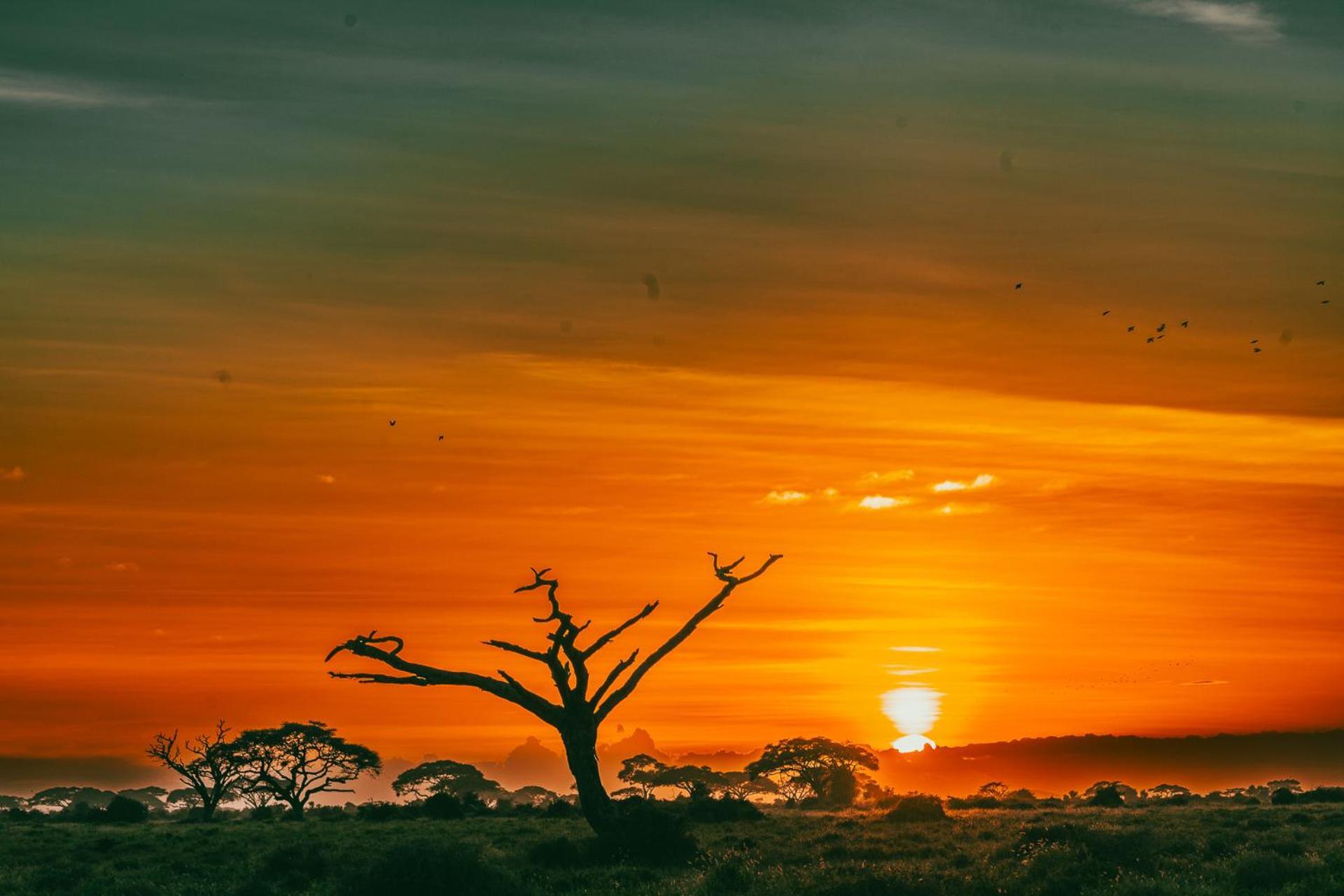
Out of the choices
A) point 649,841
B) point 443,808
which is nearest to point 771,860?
point 649,841

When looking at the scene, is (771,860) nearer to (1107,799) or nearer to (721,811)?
(721,811)

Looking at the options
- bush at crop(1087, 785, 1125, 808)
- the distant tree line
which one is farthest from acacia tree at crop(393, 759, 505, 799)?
bush at crop(1087, 785, 1125, 808)

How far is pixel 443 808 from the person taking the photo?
70.2 metres

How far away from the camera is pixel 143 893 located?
97.1ft

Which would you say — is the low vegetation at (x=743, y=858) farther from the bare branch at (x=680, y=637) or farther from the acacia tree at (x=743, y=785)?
the acacia tree at (x=743, y=785)

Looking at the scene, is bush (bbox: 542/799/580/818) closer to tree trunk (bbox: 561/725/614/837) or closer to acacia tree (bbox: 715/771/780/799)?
tree trunk (bbox: 561/725/614/837)

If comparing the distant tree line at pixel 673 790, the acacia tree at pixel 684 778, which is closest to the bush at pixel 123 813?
the distant tree line at pixel 673 790

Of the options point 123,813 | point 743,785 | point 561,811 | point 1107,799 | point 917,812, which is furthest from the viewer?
point 743,785

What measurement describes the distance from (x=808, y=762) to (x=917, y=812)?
175 feet

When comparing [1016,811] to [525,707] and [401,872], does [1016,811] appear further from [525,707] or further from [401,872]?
[401,872]

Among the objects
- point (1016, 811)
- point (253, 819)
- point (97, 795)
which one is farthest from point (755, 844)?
point (97, 795)

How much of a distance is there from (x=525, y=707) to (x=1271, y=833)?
2351 cm

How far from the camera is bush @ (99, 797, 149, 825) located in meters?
79.0

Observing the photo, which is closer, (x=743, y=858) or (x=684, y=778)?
(x=743, y=858)
